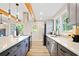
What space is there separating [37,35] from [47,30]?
7.16 ft

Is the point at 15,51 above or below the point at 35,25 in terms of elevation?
below

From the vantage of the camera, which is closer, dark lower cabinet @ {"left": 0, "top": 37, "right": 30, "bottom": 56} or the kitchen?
dark lower cabinet @ {"left": 0, "top": 37, "right": 30, "bottom": 56}

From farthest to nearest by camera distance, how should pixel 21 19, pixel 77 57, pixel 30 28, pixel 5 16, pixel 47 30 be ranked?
pixel 30 28
pixel 47 30
pixel 21 19
pixel 5 16
pixel 77 57

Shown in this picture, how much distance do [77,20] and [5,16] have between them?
410cm

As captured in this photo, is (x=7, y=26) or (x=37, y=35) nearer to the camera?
(x=7, y=26)

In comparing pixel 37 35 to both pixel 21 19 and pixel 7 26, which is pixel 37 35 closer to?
pixel 21 19

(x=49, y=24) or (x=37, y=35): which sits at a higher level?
(x=49, y=24)

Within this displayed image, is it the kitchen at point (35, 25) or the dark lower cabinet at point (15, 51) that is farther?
the kitchen at point (35, 25)

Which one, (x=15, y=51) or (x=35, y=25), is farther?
(x=35, y=25)

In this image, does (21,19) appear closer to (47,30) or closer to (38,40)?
(47,30)

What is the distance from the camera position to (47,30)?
11648 mm

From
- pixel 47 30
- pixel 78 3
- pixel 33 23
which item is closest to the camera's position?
pixel 78 3

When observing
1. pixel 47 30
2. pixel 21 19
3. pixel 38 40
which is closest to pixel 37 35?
pixel 38 40

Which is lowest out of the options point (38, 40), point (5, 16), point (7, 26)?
point (38, 40)
